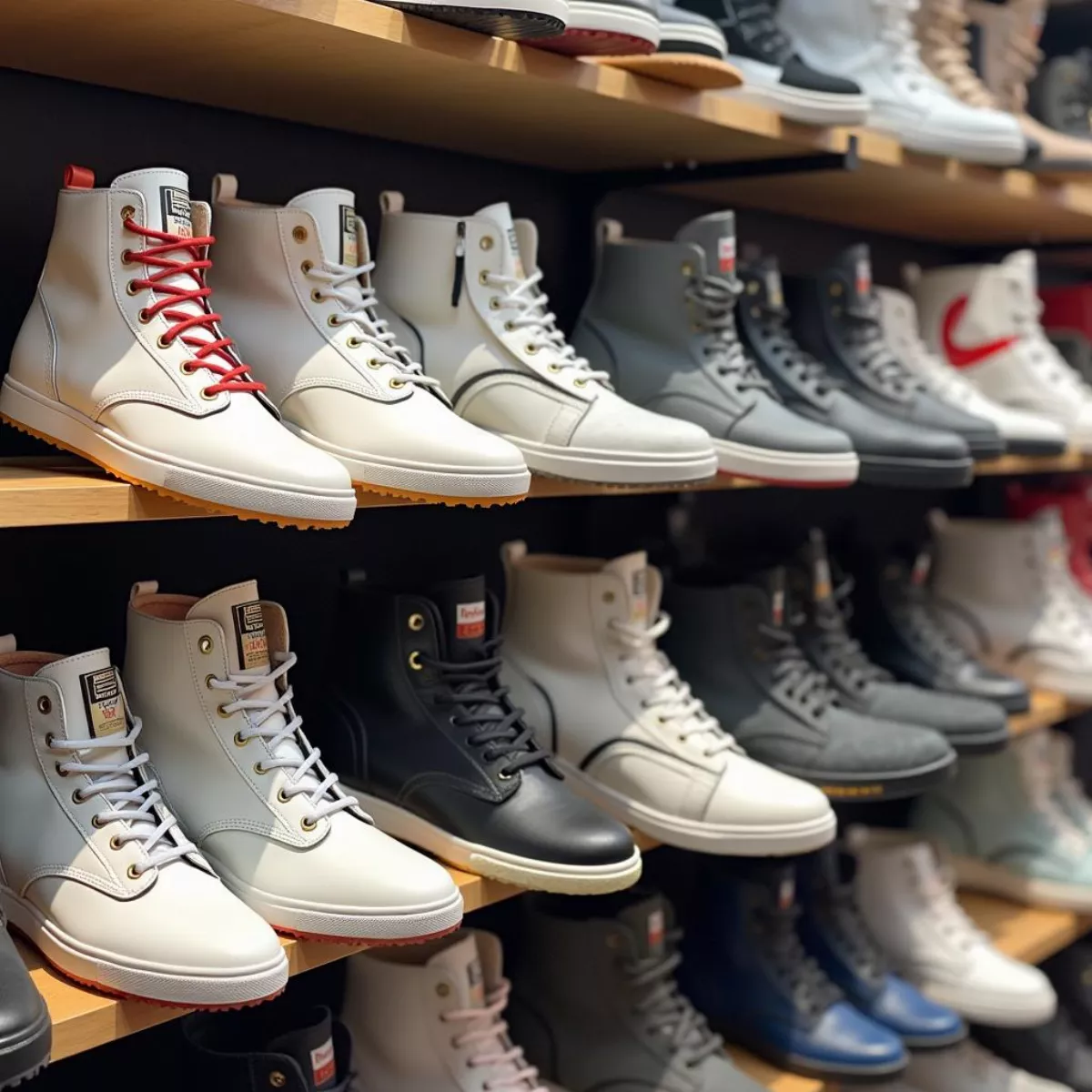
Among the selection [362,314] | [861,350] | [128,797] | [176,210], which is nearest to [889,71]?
[861,350]

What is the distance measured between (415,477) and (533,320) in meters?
0.28

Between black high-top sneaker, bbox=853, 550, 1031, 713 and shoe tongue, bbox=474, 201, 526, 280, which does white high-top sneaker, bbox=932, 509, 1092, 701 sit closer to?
black high-top sneaker, bbox=853, 550, 1031, 713

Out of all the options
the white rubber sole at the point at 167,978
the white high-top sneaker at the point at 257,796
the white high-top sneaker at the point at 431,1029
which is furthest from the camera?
the white high-top sneaker at the point at 431,1029

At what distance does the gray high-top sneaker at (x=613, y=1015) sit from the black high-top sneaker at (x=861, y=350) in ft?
2.24

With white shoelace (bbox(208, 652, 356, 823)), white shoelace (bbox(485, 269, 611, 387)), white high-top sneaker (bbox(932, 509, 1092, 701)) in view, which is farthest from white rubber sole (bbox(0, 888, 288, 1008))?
white high-top sneaker (bbox(932, 509, 1092, 701))

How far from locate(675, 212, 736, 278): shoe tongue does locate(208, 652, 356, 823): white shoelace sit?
67 cm

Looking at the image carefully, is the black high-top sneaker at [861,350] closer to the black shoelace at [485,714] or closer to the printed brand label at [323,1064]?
the black shoelace at [485,714]

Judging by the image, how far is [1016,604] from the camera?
2092mm

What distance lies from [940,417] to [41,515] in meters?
1.16

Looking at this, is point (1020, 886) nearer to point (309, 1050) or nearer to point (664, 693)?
point (664, 693)

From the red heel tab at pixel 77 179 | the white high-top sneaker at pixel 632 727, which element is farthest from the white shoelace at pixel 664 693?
the red heel tab at pixel 77 179

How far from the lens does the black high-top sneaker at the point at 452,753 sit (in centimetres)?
115

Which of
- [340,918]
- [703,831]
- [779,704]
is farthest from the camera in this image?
[779,704]

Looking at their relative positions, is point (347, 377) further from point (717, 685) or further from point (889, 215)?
point (889, 215)
